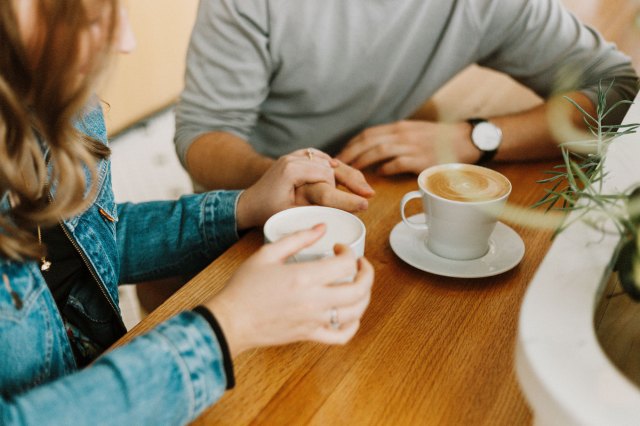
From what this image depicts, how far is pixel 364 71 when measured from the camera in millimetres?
1312

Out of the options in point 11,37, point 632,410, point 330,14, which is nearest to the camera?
point 632,410

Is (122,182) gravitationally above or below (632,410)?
below

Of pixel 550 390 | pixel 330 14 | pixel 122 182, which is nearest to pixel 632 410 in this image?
pixel 550 390

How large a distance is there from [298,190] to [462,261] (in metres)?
0.29

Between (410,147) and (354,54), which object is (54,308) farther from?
(354,54)

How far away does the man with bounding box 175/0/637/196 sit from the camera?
1.12m

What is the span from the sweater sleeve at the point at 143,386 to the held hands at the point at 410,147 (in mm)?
560

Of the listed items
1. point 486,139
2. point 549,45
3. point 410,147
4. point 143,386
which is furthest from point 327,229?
point 549,45

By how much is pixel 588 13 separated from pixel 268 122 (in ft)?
4.70

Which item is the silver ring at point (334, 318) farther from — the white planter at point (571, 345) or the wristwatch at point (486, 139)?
the wristwatch at point (486, 139)

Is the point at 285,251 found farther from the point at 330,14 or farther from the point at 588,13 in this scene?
the point at 588,13

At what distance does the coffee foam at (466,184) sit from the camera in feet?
2.51

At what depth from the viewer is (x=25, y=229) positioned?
2.22 ft

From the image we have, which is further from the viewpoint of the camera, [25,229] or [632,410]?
[25,229]
